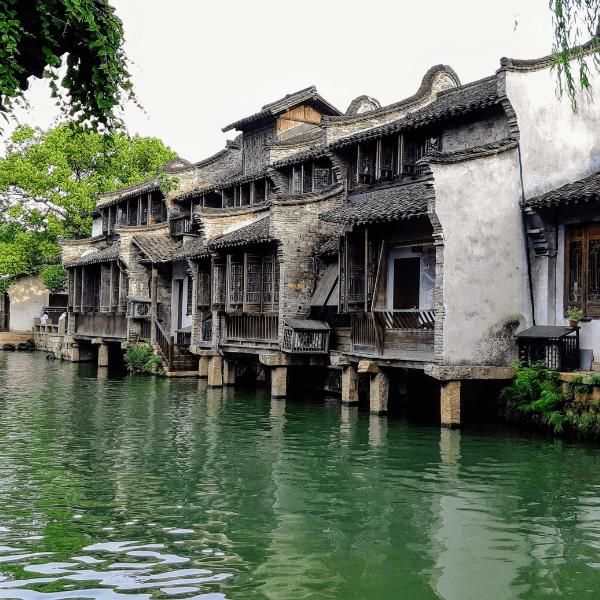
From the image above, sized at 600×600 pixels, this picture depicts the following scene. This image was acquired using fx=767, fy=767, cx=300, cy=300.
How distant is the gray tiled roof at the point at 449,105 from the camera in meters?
17.4

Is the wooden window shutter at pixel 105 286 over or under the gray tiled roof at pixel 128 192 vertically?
under

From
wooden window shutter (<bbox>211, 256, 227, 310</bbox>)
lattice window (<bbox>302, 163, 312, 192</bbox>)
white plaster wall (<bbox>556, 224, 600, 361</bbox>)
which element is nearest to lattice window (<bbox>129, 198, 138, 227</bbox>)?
wooden window shutter (<bbox>211, 256, 227, 310</bbox>)

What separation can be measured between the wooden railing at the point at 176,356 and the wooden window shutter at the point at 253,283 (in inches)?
232

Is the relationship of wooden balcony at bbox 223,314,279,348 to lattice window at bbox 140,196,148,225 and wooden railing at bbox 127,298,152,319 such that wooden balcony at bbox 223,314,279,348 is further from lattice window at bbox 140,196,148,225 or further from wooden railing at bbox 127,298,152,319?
lattice window at bbox 140,196,148,225

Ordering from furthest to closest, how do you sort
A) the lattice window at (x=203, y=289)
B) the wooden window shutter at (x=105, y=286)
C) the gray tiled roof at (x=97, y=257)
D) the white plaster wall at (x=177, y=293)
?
the wooden window shutter at (x=105, y=286)
the gray tiled roof at (x=97, y=257)
the white plaster wall at (x=177, y=293)
the lattice window at (x=203, y=289)

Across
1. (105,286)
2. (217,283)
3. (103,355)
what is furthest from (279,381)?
(105,286)

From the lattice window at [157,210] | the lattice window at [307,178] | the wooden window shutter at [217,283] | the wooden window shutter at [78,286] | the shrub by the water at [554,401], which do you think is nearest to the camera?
the shrub by the water at [554,401]

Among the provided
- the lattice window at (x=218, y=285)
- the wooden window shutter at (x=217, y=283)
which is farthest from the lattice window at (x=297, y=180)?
the lattice window at (x=218, y=285)

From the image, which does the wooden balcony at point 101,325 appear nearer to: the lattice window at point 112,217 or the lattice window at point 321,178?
the lattice window at point 112,217

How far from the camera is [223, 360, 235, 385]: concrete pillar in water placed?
2475 centimetres

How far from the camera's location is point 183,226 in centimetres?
3017

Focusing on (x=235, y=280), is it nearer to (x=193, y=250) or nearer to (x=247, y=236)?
(x=247, y=236)

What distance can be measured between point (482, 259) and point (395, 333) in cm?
261

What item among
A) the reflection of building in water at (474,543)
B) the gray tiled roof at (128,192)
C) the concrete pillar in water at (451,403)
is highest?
the gray tiled roof at (128,192)
